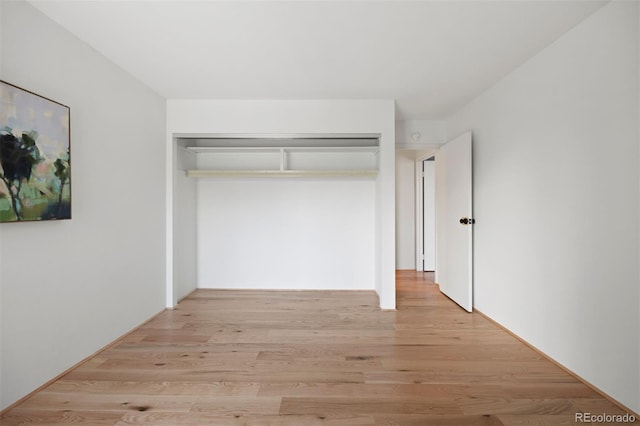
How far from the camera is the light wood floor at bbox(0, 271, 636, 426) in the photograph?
5.66 feet

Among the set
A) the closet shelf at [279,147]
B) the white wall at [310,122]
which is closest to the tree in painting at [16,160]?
the white wall at [310,122]

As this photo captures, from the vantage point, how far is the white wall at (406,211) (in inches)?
221

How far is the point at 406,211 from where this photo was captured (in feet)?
18.6

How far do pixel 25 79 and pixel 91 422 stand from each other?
203cm

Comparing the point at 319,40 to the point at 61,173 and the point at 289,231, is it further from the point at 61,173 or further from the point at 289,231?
the point at 289,231

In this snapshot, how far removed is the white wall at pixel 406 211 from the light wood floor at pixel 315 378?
7.83 feet

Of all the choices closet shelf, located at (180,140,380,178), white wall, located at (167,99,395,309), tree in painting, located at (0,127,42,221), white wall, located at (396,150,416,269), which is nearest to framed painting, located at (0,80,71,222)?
tree in painting, located at (0,127,42,221)

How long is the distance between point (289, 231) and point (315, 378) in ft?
7.94

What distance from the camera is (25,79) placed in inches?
72.4

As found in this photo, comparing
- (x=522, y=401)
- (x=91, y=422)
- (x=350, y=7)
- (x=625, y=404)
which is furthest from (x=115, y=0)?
(x=625, y=404)

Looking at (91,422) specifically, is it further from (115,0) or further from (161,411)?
(115,0)
